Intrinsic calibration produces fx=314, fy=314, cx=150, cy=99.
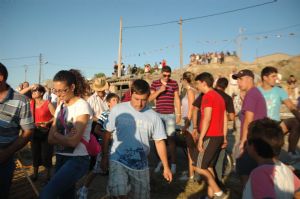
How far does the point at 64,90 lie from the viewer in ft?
11.3

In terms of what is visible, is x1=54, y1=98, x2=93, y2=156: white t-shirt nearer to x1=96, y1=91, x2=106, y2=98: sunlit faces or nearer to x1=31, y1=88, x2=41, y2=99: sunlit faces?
x1=96, y1=91, x2=106, y2=98: sunlit faces

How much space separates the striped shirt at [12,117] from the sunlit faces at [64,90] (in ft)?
1.21

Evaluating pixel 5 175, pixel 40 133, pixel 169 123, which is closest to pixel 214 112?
pixel 169 123

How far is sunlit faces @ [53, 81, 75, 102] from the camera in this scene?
3.43 m

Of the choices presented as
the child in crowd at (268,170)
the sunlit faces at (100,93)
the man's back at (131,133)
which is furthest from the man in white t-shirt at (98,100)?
the child in crowd at (268,170)

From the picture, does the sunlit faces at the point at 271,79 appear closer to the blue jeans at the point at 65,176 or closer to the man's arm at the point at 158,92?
the man's arm at the point at 158,92

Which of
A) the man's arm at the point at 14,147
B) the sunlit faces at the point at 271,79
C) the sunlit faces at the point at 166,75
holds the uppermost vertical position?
the sunlit faces at the point at 166,75

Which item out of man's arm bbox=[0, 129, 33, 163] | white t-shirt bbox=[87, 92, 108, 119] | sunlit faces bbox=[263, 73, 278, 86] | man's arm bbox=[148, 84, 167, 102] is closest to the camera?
man's arm bbox=[0, 129, 33, 163]

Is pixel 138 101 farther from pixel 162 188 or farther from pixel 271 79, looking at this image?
pixel 162 188

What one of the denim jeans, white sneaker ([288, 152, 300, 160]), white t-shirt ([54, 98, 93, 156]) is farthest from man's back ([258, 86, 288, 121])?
white sneaker ([288, 152, 300, 160])

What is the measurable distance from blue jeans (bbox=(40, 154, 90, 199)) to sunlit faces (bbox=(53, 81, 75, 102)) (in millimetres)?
650

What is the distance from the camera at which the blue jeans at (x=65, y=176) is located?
3.09 m

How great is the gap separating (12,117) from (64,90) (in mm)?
605

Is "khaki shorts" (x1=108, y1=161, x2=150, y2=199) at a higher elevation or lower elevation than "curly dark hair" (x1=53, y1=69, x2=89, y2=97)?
lower
